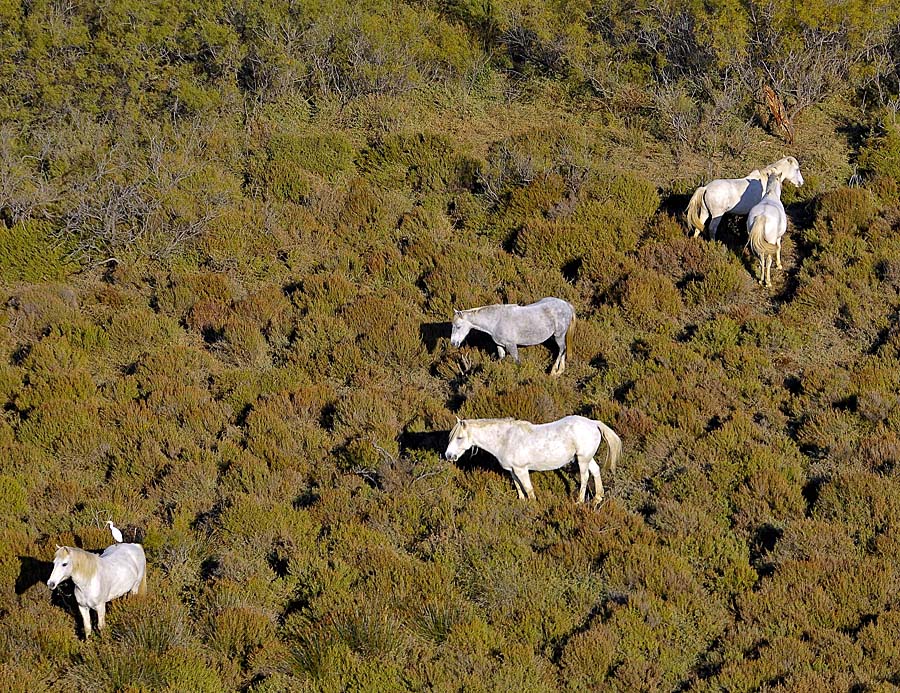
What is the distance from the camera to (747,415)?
952cm

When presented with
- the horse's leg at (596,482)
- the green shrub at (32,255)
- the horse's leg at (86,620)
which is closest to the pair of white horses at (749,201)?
the horse's leg at (596,482)

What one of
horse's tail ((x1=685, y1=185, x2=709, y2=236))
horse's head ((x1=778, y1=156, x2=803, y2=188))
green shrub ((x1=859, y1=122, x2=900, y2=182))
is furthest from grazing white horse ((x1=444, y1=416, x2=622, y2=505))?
green shrub ((x1=859, y1=122, x2=900, y2=182))

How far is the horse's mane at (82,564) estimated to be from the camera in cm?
677

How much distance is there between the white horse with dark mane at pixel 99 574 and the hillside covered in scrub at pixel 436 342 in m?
0.20

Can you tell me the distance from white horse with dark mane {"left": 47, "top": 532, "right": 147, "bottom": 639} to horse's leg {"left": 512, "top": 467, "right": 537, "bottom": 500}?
3317mm

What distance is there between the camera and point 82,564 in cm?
682

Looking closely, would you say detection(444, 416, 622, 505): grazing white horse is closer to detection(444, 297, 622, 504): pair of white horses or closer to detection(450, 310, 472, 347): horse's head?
detection(444, 297, 622, 504): pair of white horses

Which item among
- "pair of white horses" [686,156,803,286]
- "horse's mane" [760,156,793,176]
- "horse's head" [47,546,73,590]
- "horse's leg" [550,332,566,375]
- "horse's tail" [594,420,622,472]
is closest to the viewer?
"horse's head" [47,546,73,590]

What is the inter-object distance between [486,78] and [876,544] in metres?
13.1

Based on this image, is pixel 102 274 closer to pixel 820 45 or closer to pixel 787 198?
pixel 787 198

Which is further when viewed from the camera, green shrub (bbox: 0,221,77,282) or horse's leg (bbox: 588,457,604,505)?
green shrub (bbox: 0,221,77,282)

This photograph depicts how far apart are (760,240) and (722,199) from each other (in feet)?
4.40

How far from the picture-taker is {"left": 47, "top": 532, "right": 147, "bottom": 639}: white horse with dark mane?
22.0ft

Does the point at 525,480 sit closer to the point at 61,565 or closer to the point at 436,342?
the point at 436,342
